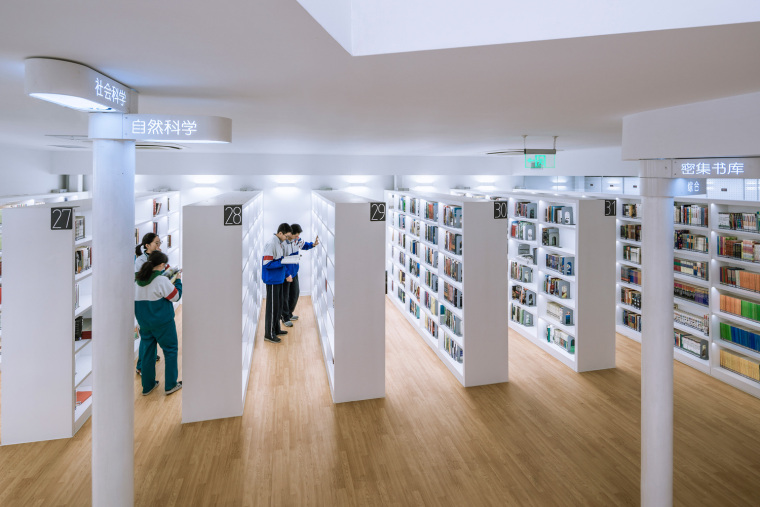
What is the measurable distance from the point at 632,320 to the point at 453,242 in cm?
344

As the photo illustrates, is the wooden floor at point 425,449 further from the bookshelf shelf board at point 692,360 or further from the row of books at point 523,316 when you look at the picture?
the row of books at point 523,316

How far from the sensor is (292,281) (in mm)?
8164

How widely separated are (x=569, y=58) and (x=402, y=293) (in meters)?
7.45

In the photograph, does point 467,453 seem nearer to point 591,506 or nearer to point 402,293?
point 591,506

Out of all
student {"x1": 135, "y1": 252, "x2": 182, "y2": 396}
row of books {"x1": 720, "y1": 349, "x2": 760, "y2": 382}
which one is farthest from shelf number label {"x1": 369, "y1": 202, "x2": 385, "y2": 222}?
row of books {"x1": 720, "y1": 349, "x2": 760, "y2": 382}

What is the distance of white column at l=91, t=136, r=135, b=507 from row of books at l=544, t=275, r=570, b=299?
548 centimetres

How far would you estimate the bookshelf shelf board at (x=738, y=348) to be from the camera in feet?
18.5

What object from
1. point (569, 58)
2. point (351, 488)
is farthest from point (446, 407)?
point (569, 58)

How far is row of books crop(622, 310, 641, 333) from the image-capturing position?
7.50 metres

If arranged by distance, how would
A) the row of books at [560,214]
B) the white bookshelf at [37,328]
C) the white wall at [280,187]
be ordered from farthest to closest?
the white wall at [280,187], the row of books at [560,214], the white bookshelf at [37,328]

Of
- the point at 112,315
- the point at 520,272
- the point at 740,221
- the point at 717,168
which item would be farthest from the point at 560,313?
the point at 112,315

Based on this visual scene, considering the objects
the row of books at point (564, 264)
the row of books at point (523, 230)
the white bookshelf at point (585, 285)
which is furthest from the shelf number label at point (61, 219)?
the row of books at point (523, 230)

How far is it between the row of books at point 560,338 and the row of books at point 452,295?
1.74 meters

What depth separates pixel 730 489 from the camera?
12.7ft
